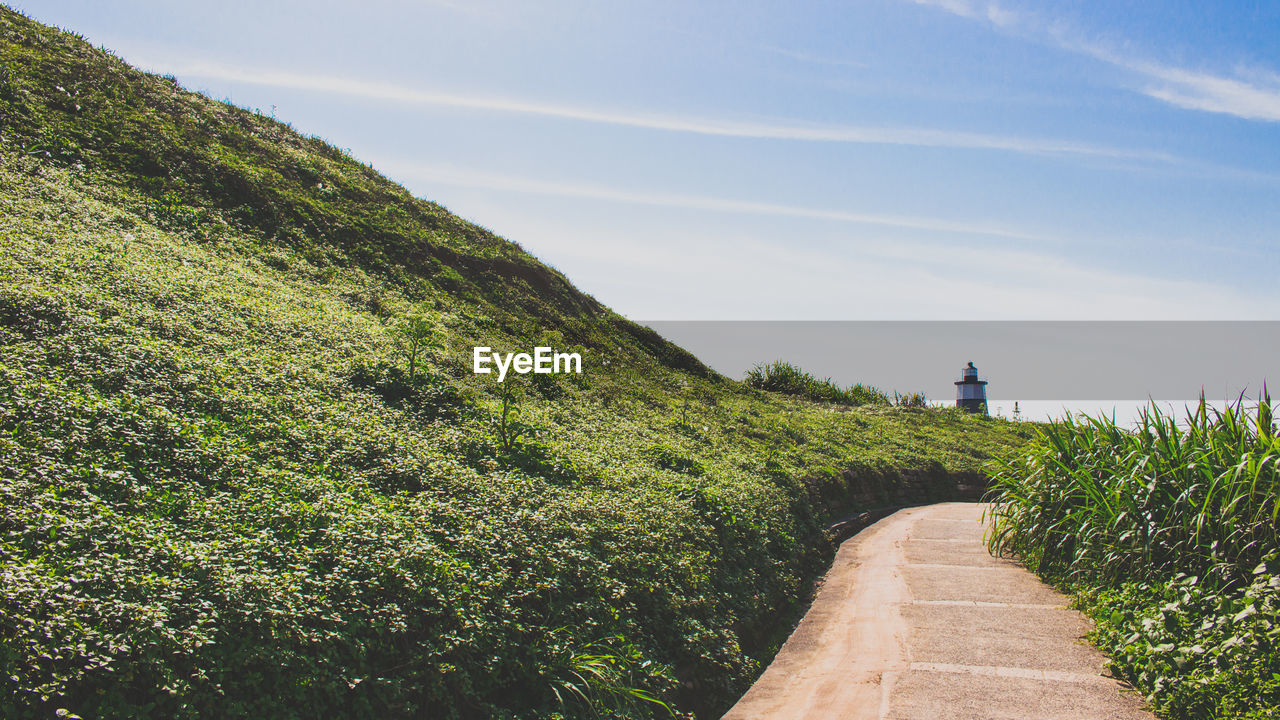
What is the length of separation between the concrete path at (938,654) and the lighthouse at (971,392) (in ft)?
74.6

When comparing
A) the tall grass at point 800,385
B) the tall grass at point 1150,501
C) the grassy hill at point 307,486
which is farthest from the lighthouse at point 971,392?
the tall grass at point 1150,501

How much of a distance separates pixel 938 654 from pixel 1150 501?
2.58 meters

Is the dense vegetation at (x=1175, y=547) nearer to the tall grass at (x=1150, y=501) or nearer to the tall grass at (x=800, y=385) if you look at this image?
the tall grass at (x=1150, y=501)

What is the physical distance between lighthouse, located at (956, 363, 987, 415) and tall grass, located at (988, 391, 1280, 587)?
22211 mm

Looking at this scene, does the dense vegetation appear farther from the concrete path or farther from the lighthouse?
the lighthouse

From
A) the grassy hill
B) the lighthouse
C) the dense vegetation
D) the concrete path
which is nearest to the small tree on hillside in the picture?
the grassy hill

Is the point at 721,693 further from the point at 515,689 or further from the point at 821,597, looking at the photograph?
the point at 821,597

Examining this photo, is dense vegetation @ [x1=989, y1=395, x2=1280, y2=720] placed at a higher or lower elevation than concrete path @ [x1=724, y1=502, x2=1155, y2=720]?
higher

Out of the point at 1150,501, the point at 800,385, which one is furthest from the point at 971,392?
the point at 1150,501

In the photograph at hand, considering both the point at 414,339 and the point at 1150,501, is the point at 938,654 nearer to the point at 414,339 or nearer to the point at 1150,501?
the point at 1150,501

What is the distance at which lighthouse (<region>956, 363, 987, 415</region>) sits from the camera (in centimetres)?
2917

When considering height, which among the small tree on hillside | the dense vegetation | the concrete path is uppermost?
the small tree on hillside

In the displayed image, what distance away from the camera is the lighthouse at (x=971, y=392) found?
95.7ft

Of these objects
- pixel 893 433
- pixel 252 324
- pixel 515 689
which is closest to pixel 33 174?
pixel 252 324
